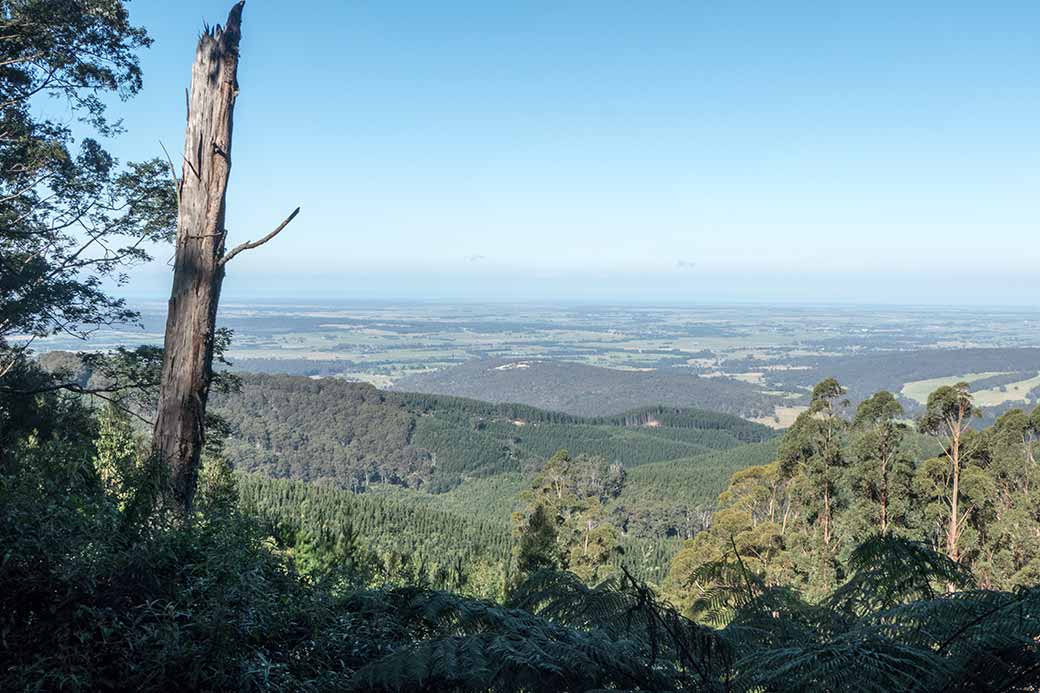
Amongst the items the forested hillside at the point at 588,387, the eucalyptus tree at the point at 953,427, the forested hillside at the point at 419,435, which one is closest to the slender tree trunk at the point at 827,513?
the eucalyptus tree at the point at 953,427

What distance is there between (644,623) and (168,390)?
4.20m

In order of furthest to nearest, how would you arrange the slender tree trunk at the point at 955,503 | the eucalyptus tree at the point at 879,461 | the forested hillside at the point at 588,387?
the forested hillside at the point at 588,387, the eucalyptus tree at the point at 879,461, the slender tree trunk at the point at 955,503

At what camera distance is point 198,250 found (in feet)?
15.8

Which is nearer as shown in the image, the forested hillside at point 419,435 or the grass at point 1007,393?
the grass at point 1007,393

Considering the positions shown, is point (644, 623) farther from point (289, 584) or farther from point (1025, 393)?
point (1025, 393)

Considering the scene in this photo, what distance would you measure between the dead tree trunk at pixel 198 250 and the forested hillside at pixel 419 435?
7704cm

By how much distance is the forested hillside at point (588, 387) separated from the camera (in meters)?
141

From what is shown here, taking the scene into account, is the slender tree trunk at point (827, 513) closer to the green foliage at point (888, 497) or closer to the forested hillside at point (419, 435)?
the green foliage at point (888, 497)

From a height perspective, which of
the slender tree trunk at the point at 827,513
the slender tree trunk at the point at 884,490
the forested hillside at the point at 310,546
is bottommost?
the slender tree trunk at the point at 827,513

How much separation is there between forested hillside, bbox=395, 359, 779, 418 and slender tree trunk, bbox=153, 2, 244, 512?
438 ft

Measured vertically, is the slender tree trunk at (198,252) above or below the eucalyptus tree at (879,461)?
above

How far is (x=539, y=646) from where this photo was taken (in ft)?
5.87

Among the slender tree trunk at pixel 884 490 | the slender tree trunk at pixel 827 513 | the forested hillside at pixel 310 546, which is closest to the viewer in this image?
the forested hillside at pixel 310 546

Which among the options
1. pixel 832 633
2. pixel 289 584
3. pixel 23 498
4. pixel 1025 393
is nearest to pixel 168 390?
pixel 23 498
